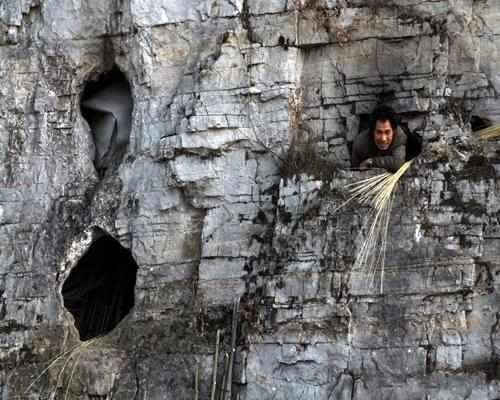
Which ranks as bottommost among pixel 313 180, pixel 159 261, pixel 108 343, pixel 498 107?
pixel 108 343

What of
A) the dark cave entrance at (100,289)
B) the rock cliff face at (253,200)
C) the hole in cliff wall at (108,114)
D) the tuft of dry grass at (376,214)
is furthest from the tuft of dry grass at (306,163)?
the dark cave entrance at (100,289)

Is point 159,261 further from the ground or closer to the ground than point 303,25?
closer to the ground

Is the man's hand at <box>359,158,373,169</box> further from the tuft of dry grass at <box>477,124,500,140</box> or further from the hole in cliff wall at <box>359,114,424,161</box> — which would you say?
the tuft of dry grass at <box>477,124,500,140</box>

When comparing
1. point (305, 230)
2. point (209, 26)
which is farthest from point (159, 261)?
point (209, 26)

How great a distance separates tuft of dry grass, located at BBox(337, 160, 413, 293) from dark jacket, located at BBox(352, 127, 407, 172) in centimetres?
16

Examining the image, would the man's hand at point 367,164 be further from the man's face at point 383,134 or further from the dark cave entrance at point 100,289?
the dark cave entrance at point 100,289

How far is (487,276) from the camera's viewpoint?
422 inches

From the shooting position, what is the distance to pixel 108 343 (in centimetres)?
1163

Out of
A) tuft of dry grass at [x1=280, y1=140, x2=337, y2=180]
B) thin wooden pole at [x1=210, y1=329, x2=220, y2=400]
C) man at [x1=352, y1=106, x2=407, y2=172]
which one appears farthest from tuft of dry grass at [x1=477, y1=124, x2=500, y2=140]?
thin wooden pole at [x1=210, y1=329, x2=220, y2=400]

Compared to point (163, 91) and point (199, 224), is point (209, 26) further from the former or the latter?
point (199, 224)

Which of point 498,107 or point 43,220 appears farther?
point 43,220

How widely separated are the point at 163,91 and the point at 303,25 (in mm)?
1360

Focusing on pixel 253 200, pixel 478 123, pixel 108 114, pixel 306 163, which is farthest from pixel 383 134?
pixel 108 114

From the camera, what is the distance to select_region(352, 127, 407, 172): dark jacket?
11.3 metres
